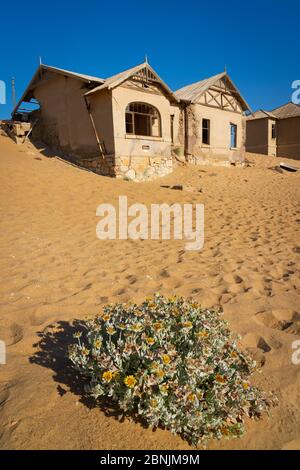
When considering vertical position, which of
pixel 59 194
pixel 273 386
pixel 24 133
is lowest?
pixel 273 386

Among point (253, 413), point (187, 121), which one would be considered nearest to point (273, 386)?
point (253, 413)

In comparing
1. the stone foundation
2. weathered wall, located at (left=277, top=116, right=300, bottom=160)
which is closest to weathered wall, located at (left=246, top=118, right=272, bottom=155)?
weathered wall, located at (left=277, top=116, right=300, bottom=160)

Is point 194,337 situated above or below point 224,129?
below

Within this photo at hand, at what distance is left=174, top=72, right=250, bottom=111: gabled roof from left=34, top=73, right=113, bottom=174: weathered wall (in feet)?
18.1

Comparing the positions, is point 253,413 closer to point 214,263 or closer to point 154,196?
point 214,263

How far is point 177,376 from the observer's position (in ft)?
5.82

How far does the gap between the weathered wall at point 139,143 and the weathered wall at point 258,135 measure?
13429 mm

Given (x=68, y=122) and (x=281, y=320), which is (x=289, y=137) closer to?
(x=68, y=122)

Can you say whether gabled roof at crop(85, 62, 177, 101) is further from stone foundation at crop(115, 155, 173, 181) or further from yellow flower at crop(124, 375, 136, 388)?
yellow flower at crop(124, 375, 136, 388)

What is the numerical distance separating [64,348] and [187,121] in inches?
625

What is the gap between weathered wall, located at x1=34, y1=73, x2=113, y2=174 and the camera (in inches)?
542

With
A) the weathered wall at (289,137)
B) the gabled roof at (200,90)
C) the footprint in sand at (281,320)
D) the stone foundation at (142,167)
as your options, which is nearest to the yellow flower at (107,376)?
the footprint in sand at (281,320)

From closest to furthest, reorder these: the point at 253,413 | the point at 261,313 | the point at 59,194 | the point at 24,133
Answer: the point at 253,413
the point at 261,313
the point at 59,194
the point at 24,133

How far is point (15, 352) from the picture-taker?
2.46 meters
